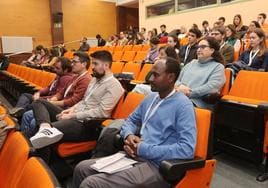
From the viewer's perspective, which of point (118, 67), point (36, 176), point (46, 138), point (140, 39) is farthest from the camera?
point (140, 39)

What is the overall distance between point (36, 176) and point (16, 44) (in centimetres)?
1094

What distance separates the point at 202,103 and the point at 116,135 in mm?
1044

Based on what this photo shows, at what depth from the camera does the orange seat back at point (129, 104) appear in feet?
7.27

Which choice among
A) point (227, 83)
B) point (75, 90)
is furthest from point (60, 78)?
point (227, 83)

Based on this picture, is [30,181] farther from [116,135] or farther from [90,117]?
[90,117]

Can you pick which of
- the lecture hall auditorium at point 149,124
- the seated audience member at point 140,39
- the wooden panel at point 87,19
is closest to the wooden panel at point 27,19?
the wooden panel at point 87,19

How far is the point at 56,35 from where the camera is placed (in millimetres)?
12047

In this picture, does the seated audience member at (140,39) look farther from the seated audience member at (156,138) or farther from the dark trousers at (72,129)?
the seated audience member at (156,138)

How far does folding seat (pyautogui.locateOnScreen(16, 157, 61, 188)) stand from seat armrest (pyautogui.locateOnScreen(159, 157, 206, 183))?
587mm

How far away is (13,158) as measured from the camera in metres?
1.29

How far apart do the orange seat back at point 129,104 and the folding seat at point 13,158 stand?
972 mm

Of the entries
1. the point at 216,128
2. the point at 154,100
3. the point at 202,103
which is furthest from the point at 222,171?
the point at 154,100

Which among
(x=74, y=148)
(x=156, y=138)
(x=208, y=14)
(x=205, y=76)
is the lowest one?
(x=74, y=148)

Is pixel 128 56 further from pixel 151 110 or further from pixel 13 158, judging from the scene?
pixel 13 158
